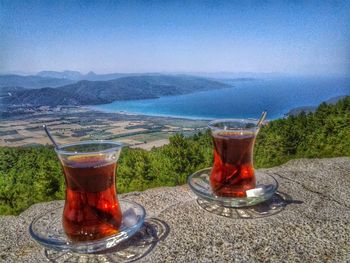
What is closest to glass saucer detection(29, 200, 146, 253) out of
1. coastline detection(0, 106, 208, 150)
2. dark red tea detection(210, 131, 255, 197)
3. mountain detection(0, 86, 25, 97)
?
dark red tea detection(210, 131, 255, 197)

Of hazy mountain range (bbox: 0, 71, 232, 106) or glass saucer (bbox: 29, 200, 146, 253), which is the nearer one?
glass saucer (bbox: 29, 200, 146, 253)

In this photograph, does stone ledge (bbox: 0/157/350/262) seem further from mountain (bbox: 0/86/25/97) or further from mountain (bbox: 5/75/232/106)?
mountain (bbox: 5/75/232/106)

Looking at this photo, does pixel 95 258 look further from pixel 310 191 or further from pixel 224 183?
pixel 310 191

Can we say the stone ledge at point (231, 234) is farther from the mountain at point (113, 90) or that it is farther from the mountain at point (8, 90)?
the mountain at point (113, 90)

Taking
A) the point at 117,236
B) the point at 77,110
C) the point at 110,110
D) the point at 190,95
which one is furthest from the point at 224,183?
the point at 190,95

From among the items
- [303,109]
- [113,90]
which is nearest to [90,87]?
[113,90]

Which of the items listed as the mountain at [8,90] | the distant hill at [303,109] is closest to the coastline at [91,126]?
the mountain at [8,90]
